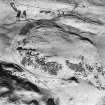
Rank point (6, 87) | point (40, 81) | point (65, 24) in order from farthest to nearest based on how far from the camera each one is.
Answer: point (65, 24), point (40, 81), point (6, 87)

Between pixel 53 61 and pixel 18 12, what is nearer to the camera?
pixel 53 61

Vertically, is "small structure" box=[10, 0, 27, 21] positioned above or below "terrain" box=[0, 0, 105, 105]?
above

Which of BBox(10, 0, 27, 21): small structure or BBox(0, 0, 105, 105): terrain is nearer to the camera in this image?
BBox(0, 0, 105, 105): terrain

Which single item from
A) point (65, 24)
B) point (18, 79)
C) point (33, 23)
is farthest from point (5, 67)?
point (65, 24)

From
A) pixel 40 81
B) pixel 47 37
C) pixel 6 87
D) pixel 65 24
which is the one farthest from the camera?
pixel 65 24

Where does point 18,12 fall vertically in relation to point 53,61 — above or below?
above

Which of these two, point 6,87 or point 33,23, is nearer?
point 6,87

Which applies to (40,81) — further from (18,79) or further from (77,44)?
(77,44)

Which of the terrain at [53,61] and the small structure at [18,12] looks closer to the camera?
the terrain at [53,61]

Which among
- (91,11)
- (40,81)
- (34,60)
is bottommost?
(40,81)

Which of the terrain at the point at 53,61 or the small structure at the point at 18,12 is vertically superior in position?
the small structure at the point at 18,12

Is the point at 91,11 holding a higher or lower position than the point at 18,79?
higher
